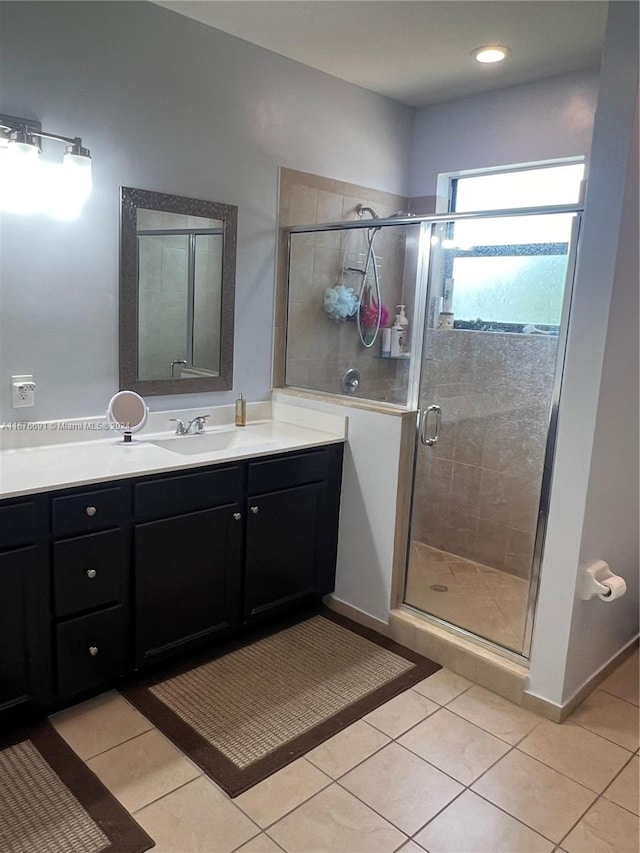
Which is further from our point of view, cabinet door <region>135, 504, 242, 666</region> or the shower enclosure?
the shower enclosure

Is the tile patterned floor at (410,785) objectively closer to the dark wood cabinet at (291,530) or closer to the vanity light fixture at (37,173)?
the dark wood cabinet at (291,530)

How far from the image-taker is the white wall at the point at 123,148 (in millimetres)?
2271

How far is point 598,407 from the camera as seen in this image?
2074mm

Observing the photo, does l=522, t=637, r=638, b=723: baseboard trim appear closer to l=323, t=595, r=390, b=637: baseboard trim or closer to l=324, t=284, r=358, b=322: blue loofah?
l=323, t=595, r=390, b=637: baseboard trim

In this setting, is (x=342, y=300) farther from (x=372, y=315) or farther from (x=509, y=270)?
(x=509, y=270)

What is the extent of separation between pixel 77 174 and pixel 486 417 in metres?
1.83

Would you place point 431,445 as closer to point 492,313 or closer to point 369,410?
point 369,410

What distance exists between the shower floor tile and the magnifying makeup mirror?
1271 mm

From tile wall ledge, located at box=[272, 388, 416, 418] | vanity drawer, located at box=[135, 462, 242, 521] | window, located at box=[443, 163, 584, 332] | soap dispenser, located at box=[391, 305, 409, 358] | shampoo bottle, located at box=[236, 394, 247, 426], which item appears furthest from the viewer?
shampoo bottle, located at box=[236, 394, 247, 426]

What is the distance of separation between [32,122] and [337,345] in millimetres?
1592

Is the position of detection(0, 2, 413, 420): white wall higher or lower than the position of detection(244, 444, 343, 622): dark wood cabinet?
higher

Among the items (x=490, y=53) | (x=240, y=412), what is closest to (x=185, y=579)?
(x=240, y=412)

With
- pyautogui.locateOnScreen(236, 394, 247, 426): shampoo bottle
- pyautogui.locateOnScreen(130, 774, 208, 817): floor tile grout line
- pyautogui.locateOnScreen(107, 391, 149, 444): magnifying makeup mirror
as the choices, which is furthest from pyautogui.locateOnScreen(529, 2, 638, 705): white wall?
pyautogui.locateOnScreen(107, 391, 149, 444): magnifying makeup mirror

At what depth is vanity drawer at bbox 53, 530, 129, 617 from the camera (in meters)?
2.05
